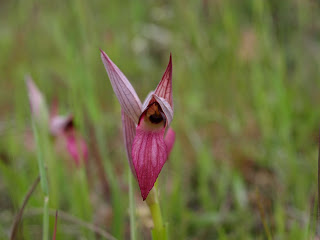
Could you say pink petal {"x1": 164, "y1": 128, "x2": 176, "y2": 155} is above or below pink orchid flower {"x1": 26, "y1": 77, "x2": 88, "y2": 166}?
below

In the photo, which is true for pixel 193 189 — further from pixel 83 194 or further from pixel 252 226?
pixel 83 194

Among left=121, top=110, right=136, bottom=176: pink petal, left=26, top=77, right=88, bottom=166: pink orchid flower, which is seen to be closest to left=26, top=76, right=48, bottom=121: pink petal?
left=26, top=77, right=88, bottom=166: pink orchid flower

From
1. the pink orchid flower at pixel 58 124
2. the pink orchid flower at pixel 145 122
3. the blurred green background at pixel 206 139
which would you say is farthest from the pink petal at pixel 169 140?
the pink orchid flower at pixel 58 124

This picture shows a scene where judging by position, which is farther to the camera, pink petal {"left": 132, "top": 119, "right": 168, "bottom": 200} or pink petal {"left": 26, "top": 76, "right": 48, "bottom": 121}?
pink petal {"left": 26, "top": 76, "right": 48, "bottom": 121}

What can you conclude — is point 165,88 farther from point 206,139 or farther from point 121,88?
point 206,139

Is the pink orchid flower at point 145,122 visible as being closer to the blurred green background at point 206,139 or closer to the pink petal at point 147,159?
the pink petal at point 147,159

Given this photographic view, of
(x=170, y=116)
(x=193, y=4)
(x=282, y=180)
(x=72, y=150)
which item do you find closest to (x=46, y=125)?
(x=72, y=150)

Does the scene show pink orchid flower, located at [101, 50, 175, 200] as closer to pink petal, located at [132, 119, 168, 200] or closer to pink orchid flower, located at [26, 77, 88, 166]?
pink petal, located at [132, 119, 168, 200]
